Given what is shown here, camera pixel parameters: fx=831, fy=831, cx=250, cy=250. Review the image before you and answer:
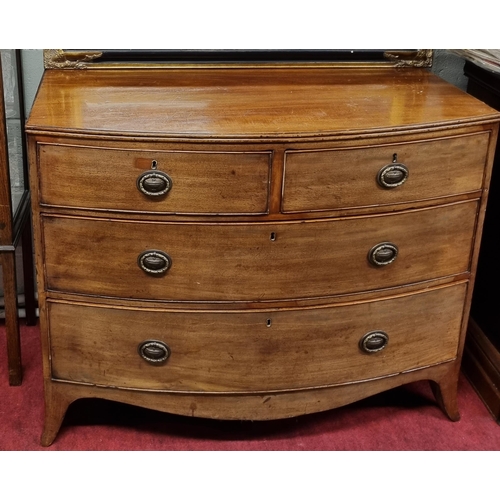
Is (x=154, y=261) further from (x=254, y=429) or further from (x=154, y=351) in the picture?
(x=254, y=429)

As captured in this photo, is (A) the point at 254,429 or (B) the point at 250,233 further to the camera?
(A) the point at 254,429

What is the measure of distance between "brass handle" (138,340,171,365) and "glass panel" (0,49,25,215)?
731 millimetres

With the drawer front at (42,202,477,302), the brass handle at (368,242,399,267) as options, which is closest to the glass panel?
the drawer front at (42,202,477,302)

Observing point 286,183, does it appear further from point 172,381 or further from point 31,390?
point 31,390

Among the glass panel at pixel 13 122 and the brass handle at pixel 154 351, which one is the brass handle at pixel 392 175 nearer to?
the brass handle at pixel 154 351

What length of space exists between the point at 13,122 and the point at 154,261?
0.92 m

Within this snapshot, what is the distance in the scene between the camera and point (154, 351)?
2.22m

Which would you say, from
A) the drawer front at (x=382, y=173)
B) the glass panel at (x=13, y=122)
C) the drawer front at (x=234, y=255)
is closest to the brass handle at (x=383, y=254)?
the drawer front at (x=234, y=255)

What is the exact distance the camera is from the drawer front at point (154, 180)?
78.1 inches

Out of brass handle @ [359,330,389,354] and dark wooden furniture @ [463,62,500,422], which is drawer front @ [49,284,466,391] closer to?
brass handle @ [359,330,389,354]

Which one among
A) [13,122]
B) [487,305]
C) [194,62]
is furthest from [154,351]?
[487,305]

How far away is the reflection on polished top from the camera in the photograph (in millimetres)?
1996

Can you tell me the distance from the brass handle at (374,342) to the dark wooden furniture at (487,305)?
0.51 m

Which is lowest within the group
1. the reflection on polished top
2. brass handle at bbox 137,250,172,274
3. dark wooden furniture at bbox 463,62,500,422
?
dark wooden furniture at bbox 463,62,500,422
